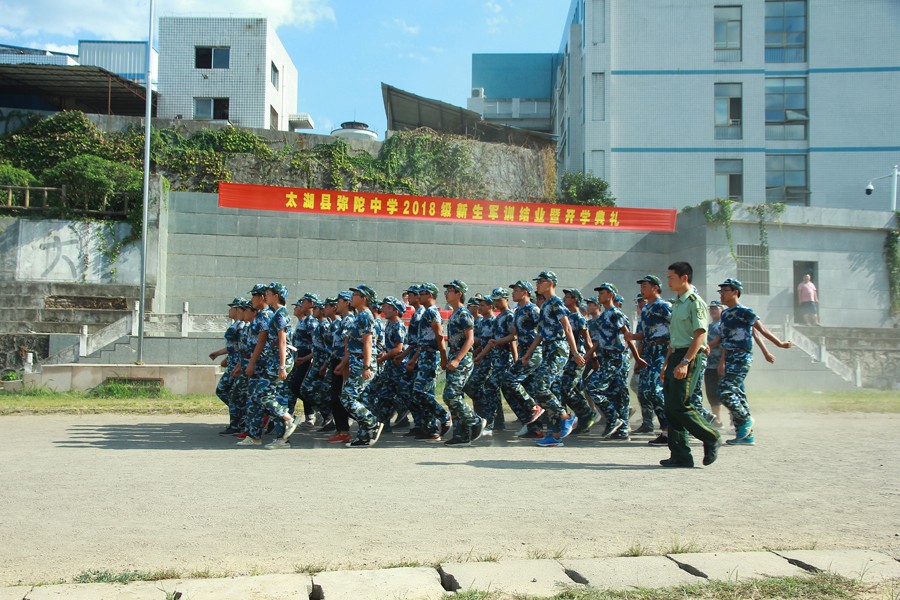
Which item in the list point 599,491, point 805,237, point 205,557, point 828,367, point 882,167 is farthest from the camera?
point 882,167

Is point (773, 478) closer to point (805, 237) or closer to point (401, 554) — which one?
point (401, 554)

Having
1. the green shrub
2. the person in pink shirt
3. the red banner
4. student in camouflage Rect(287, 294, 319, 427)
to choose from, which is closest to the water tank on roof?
the red banner

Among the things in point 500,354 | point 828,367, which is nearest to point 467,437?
point 500,354

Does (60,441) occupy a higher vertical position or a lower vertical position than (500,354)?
lower

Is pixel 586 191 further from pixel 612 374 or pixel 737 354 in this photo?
pixel 737 354

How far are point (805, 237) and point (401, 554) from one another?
1997cm

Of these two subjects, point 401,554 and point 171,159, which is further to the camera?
point 171,159

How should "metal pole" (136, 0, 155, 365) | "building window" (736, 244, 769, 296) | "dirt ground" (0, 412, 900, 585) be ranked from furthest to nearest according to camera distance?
"building window" (736, 244, 769, 296) < "metal pole" (136, 0, 155, 365) < "dirt ground" (0, 412, 900, 585)

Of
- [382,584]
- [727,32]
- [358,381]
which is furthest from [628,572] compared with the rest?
[727,32]

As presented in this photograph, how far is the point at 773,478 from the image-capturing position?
6.41 m

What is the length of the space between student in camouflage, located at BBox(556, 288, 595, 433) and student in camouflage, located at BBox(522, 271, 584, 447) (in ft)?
0.83

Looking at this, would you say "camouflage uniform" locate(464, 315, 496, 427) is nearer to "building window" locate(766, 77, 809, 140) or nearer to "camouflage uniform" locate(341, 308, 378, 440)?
"camouflage uniform" locate(341, 308, 378, 440)

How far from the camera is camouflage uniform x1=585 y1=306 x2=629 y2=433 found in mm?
9219

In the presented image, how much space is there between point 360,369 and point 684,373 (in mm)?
3463
